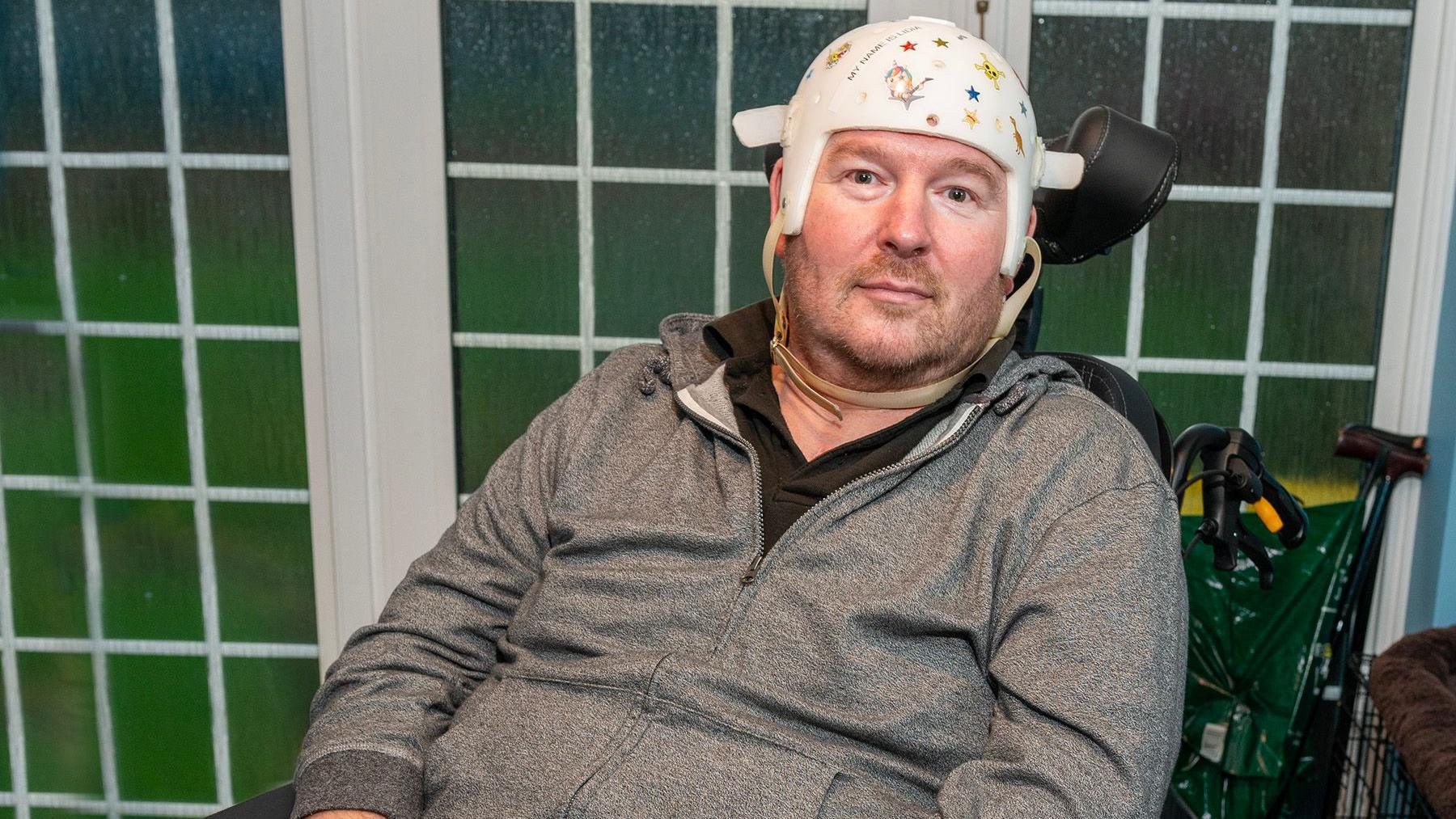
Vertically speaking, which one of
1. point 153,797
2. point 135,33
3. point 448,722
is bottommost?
point 153,797

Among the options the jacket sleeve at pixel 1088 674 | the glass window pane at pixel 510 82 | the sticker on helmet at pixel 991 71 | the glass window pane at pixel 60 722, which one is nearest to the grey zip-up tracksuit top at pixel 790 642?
the jacket sleeve at pixel 1088 674

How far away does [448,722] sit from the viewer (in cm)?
144

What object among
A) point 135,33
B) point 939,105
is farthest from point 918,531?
point 135,33

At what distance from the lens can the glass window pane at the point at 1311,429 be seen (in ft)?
7.32

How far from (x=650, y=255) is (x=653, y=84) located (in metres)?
0.31

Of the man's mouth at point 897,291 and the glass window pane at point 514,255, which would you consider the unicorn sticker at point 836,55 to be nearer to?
the man's mouth at point 897,291

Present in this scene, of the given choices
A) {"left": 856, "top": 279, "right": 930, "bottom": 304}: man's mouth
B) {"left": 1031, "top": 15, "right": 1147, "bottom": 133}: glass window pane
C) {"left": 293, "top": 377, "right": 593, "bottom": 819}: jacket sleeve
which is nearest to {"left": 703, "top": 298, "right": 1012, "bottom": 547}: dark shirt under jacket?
{"left": 856, "top": 279, "right": 930, "bottom": 304}: man's mouth

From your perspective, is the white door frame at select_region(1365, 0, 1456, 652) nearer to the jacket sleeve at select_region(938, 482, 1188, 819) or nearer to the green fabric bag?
the green fabric bag

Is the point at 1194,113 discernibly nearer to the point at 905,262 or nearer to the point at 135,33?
the point at 905,262

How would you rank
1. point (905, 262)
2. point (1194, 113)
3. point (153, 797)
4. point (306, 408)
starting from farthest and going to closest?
point (153, 797) → point (306, 408) → point (1194, 113) → point (905, 262)

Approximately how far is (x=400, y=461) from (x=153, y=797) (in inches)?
36.5

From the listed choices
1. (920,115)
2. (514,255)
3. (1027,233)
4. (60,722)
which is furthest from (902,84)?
(60,722)

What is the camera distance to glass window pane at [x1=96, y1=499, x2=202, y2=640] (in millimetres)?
2377

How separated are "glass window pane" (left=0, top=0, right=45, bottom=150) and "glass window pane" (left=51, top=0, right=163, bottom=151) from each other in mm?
46
